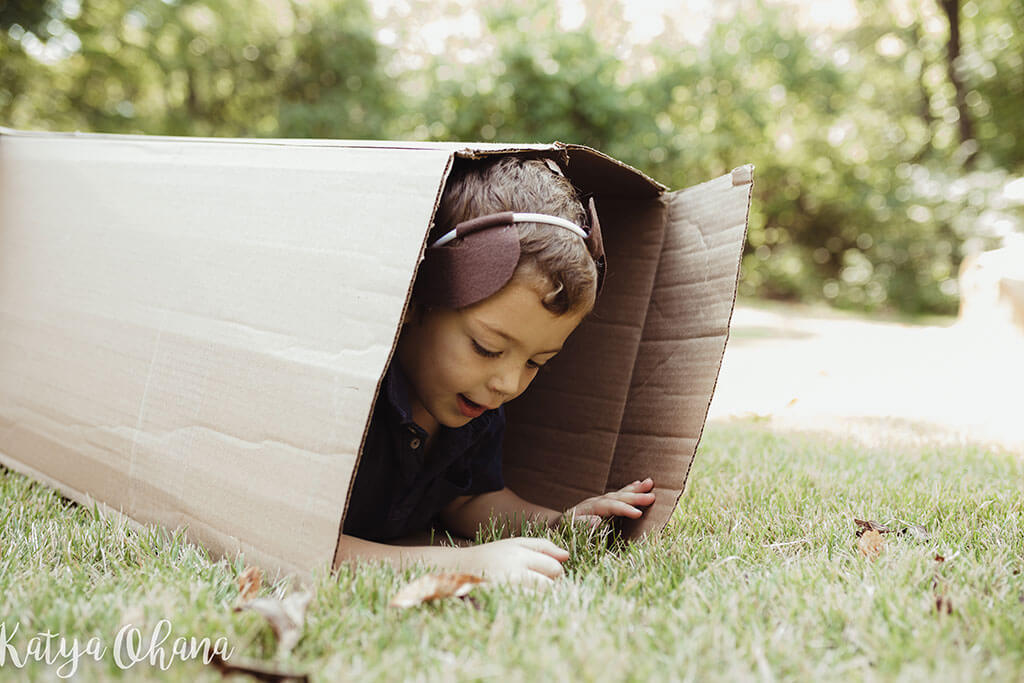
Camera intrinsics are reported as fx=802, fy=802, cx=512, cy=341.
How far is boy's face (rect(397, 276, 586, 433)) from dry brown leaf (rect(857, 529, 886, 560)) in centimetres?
64

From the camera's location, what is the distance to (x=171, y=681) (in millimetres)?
846

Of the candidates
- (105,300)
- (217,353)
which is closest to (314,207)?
(217,353)

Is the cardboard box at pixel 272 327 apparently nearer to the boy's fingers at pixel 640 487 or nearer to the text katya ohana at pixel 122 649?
the boy's fingers at pixel 640 487

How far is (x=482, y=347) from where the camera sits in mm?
1399

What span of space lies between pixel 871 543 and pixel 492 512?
0.73 meters

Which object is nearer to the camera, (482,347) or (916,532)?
(482,347)

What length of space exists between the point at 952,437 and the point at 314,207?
2.28 meters

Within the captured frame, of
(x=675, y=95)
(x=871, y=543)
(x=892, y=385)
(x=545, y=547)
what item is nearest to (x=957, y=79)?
(x=675, y=95)

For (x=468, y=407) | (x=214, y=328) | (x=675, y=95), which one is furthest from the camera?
(x=675, y=95)

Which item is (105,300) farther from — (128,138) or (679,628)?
(679,628)

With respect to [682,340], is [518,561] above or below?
below

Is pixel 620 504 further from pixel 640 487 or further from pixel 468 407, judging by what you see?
pixel 468 407

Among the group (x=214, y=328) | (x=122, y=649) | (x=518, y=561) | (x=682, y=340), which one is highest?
(x=682, y=340)

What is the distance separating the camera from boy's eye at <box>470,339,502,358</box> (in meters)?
1.40
